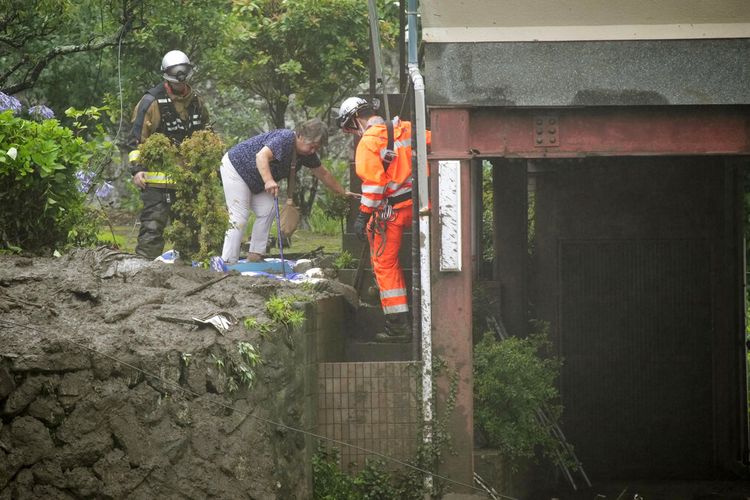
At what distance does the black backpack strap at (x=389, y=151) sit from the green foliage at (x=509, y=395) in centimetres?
188

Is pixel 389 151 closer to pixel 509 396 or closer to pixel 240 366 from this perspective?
pixel 509 396

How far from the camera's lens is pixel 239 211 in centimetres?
1191

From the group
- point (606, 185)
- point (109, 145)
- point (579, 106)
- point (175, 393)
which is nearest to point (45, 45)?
point (109, 145)

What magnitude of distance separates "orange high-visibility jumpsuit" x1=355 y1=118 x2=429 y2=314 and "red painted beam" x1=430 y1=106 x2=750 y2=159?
128 centimetres

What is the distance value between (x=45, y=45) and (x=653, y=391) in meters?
8.44

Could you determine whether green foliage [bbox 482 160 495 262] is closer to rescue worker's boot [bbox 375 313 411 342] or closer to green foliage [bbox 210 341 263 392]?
rescue worker's boot [bbox 375 313 411 342]

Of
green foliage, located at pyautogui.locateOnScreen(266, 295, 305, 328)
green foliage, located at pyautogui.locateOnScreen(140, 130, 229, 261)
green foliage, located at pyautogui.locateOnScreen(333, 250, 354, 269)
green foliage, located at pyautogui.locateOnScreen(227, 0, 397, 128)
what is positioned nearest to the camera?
green foliage, located at pyautogui.locateOnScreen(266, 295, 305, 328)

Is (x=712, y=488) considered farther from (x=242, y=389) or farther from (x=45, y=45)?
(x=45, y=45)

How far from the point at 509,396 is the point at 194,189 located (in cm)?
335

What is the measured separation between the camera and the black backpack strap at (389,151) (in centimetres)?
1089

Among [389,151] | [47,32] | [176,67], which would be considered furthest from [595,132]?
[47,32]

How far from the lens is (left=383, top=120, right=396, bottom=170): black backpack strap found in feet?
35.7

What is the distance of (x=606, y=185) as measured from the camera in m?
14.8

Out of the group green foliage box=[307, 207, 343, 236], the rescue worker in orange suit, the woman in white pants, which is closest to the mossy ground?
green foliage box=[307, 207, 343, 236]
